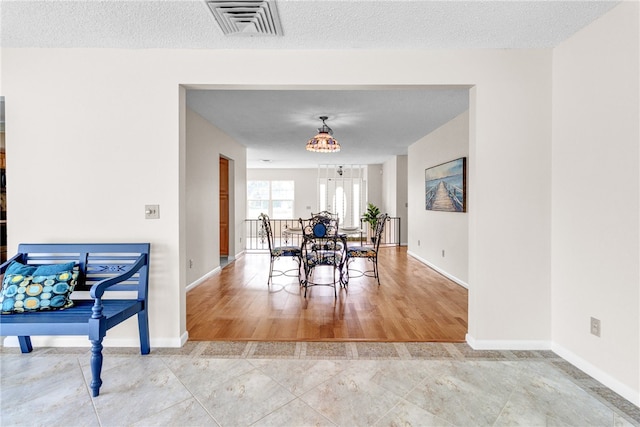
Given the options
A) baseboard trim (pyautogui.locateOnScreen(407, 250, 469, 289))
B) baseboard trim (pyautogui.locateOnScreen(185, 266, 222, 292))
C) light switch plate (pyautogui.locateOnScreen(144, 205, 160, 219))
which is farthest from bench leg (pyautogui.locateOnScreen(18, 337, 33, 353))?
baseboard trim (pyautogui.locateOnScreen(407, 250, 469, 289))

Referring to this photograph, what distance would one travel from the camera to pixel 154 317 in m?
2.56

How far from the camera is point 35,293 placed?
84.7 inches

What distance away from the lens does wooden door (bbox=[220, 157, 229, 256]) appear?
6412 millimetres

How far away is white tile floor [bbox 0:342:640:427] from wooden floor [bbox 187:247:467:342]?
223mm

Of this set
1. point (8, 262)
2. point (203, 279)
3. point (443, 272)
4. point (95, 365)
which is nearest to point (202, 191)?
point (203, 279)

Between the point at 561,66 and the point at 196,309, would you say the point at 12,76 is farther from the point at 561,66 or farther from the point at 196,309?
the point at 561,66

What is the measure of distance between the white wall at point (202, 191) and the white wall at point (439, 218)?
3.69 m

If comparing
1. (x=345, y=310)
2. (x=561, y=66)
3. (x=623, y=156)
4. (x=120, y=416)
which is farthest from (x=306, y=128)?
(x=120, y=416)

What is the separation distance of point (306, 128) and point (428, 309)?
11.4 ft

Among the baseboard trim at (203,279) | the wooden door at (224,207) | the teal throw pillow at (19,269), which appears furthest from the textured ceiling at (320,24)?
the wooden door at (224,207)

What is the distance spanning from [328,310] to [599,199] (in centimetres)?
257

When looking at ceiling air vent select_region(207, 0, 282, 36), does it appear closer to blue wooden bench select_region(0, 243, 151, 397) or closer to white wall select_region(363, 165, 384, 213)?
blue wooden bench select_region(0, 243, 151, 397)

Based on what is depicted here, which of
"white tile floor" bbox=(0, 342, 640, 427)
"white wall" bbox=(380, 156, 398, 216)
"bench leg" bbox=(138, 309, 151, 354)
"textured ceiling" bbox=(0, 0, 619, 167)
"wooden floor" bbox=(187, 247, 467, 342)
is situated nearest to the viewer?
"white tile floor" bbox=(0, 342, 640, 427)

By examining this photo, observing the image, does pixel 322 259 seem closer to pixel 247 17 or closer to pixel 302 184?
pixel 247 17
